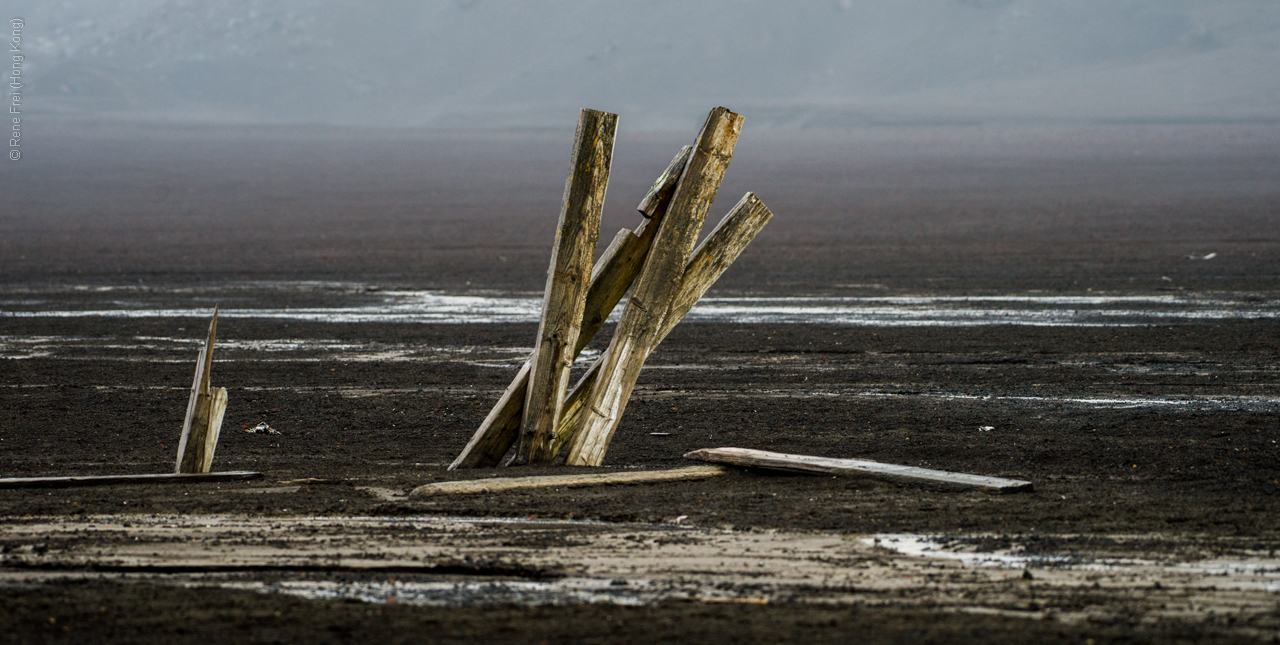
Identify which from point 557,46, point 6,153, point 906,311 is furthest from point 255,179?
point 557,46

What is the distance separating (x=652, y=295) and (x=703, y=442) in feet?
5.68

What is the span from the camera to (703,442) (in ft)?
29.9

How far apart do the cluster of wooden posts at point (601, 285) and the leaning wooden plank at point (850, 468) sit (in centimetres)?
78

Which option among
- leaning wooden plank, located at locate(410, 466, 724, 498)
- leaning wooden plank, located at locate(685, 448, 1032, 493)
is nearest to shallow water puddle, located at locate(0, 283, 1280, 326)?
leaning wooden plank, located at locate(685, 448, 1032, 493)

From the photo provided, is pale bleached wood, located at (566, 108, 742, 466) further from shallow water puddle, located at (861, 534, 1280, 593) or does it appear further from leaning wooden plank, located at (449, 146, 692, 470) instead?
shallow water puddle, located at (861, 534, 1280, 593)

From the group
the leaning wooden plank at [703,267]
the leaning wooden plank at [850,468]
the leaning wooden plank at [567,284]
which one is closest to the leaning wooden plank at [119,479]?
the leaning wooden plank at [567,284]

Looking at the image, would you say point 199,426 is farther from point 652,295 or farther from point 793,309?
point 793,309

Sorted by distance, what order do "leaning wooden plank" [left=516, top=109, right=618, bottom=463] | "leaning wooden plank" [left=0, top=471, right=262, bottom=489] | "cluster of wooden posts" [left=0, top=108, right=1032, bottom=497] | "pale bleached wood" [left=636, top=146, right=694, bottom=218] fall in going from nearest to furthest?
"leaning wooden plank" [left=0, top=471, right=262, bottom=489] < "cluster of wooden posts" [left=0, top=108, right=1032, bottom=497] < "leaning wooden plank" [left=516, top=109, right=618, bottom=463] < "pale bleached wood" [left=636, top=146, right=694, bottom=218]

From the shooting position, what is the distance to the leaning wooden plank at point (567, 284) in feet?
24.8

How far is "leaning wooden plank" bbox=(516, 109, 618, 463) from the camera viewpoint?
7.56 metres

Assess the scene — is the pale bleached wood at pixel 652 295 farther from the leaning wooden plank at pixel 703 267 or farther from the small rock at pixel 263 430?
the small rock at pixel 263 430

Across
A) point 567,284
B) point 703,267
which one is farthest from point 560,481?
point 703,267

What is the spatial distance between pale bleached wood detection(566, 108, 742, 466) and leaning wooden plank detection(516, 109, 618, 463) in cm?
23

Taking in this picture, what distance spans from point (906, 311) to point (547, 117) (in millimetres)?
130864
